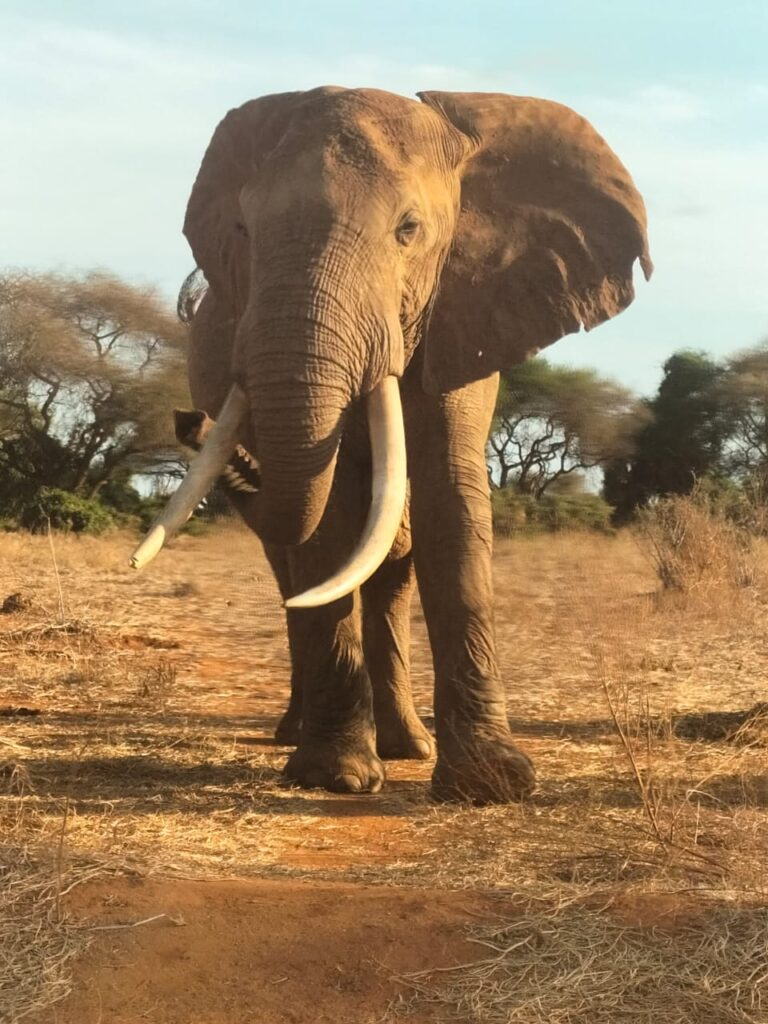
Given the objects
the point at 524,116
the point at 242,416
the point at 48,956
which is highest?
the point at 524,116

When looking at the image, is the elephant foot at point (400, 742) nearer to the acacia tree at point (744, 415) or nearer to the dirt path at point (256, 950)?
the dirt path at point (256, 950)

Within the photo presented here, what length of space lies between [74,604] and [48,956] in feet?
31.6

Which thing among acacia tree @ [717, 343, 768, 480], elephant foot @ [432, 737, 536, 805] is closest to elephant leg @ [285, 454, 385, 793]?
elephant foot @ [432, 737, 536, 805]

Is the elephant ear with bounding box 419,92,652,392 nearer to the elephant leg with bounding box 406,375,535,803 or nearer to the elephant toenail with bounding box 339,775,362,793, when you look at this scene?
the elephant leg with bounding box 406,375,535,803

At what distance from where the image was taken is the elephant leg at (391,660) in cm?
691

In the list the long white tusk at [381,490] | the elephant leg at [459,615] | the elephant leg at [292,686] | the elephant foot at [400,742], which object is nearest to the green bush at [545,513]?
the elephant leg at [292,686]

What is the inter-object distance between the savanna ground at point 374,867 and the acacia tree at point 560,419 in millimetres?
10449

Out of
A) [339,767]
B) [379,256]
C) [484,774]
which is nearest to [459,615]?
[484,774]

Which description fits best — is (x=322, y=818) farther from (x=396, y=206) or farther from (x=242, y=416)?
(x=396, y=206)

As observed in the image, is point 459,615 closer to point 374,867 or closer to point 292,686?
point 374,867

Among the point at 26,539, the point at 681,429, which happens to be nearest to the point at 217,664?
the point at 26,539

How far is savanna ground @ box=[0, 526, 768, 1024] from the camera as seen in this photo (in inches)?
144

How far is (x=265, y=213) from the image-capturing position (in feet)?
16.8

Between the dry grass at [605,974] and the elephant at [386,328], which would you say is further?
the elephant at [386,328]
